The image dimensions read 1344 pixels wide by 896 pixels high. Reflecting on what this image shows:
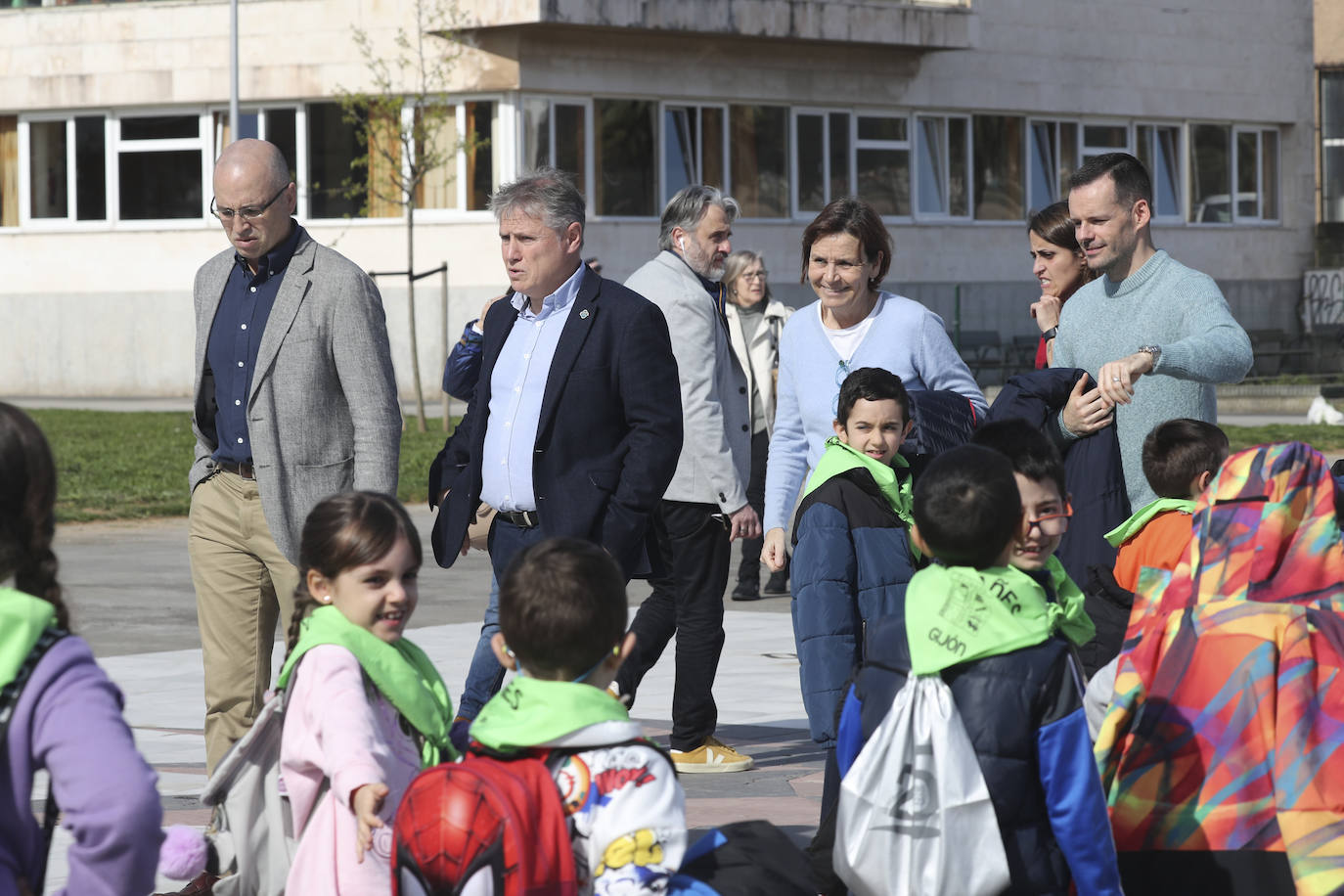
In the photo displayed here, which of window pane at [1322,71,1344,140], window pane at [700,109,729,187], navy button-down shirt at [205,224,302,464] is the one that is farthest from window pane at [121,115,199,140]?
navy button-down shirt at [205,224,302,464]

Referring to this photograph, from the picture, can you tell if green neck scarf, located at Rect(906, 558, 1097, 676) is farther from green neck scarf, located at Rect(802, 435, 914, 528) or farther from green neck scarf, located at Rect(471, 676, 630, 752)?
green neck scarf, located at Rect(802, 435, 914, 528)

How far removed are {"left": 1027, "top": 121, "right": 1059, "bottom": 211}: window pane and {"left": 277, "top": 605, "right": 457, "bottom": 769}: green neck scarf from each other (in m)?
34.4

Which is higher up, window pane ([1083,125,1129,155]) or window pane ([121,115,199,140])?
window pane ([1083,125,1129,155])

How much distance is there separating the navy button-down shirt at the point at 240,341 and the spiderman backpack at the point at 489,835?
2.80 m

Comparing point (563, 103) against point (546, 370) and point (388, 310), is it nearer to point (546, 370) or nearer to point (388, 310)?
point (388, 310)

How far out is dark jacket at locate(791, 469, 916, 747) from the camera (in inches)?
229

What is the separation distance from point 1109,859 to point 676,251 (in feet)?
14.3

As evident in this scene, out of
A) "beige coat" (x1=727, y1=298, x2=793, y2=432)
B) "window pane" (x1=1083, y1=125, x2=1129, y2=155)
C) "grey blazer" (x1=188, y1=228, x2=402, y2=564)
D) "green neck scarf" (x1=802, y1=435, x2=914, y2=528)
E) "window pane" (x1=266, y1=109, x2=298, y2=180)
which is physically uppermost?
"window pane" (x1=1083, y1=125, x2=1129, y2=155)

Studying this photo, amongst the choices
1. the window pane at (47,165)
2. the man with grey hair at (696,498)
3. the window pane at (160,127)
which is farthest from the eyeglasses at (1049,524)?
the window pane at (47,165)

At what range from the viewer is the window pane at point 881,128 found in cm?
3556

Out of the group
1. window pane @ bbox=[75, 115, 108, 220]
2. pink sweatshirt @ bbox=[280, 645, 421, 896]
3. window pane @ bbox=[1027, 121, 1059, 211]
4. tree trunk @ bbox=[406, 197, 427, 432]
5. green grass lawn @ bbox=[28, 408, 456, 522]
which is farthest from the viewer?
window pane @ bbox=[1027, 121, 1059, 211]

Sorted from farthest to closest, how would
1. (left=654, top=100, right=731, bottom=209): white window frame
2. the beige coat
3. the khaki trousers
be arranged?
(left=654, top=100, right=731, bottom=209): white window frame
the beige coat
the khaki trousers

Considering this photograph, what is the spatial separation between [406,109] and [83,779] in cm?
2961

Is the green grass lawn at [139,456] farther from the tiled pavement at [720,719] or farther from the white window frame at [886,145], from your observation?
the white window frame at [886,145]
